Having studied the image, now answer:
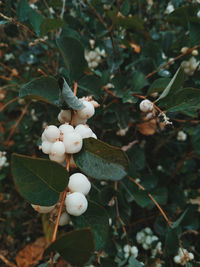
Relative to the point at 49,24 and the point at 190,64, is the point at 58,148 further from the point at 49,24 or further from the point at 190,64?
the point at 190,64

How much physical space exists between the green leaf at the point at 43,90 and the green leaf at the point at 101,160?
4.7 inches

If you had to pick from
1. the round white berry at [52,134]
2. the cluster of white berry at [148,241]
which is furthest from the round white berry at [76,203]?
the cluster of white berry at [148,241]

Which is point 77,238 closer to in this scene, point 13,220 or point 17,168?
point 17,168

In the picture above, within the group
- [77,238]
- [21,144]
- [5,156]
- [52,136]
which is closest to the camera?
[77,238]

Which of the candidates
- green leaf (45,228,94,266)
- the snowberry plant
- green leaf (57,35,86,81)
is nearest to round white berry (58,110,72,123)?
the snowberry plant

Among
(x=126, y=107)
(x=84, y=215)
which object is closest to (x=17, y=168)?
(x=84, y=215)

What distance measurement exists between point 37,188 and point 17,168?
0.06 meters

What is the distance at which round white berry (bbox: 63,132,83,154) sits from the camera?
1.40 ft

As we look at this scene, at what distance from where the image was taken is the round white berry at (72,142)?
43 cm

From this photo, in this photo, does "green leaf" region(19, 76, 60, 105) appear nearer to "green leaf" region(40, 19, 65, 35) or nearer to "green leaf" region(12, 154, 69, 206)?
"green leaf" region(12, 154, 69, 206)

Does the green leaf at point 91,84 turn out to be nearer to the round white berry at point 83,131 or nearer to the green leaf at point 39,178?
the round white berry at point 83,131

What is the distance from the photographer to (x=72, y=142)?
43 centimetres

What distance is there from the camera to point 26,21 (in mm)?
827

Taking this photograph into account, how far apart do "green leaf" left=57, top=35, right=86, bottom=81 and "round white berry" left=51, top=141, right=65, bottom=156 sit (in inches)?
9.2
